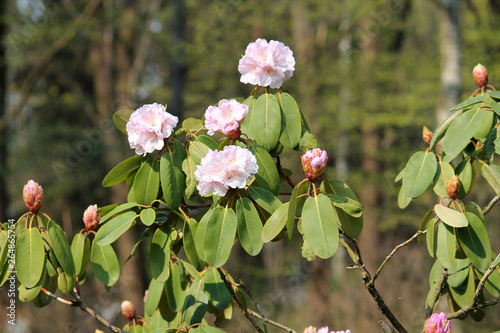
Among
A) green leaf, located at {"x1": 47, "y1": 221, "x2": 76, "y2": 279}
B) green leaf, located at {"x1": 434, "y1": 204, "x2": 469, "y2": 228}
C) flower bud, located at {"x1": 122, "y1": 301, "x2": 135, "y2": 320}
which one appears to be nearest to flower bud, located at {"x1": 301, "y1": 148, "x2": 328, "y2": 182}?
green leaf, located at {"x1": 434, "y1": 204, "x2": 469, "y2": 228}

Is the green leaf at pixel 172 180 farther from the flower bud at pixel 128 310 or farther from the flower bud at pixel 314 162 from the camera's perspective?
the flower bud at pixel 128 310

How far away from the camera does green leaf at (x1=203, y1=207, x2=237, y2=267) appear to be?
4.11ft

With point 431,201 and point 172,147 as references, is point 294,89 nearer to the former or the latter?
point 431,201

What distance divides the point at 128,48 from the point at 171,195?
9149 millimetres

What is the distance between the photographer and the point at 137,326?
1797mm

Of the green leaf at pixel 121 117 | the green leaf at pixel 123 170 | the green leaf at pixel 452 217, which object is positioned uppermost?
the green leaf at pixel 121 117

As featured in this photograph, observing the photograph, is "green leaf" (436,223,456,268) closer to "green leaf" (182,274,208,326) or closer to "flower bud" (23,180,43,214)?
"green leaf" (182,274,208,326)

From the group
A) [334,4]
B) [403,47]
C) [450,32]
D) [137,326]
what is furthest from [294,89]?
[137,326]

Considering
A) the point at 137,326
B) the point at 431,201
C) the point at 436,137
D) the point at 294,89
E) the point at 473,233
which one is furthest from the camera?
the point at 294,89

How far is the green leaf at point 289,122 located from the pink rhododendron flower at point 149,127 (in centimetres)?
30

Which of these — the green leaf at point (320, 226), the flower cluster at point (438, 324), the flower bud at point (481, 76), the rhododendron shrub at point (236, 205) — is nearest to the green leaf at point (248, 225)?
the rhododendron shrub at point (236, 205)

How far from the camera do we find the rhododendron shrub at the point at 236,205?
1274 millimetres

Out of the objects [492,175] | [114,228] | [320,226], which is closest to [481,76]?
[492,175]

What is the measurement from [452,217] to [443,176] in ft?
0.72
